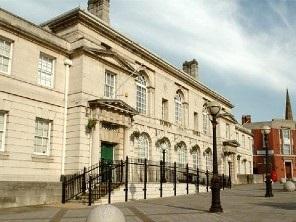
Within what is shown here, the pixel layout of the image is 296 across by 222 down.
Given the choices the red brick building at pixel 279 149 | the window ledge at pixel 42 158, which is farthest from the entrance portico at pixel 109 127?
the red brick building at pixel 279 149

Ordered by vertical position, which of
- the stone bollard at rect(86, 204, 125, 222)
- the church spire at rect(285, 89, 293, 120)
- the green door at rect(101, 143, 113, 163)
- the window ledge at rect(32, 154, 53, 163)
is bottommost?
the stone bollard at rect(86, 204, 125, 222)

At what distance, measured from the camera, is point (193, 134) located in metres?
31.0

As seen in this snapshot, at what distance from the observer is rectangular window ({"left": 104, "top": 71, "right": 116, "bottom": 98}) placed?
21.0 meters

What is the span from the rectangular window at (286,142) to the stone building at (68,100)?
38828 millimetres

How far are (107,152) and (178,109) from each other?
1095 centimetres

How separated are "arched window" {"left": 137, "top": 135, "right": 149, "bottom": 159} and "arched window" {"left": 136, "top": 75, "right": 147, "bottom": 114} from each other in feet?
5.96

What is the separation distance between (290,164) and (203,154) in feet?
107

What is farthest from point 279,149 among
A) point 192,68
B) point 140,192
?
point 140,192

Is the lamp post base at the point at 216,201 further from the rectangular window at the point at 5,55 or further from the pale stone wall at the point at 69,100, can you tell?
the rectangular window at the point at 5,55

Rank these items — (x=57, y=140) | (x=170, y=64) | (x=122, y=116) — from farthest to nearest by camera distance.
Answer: (x=170, y=64) < (x=122, y=116) < (x=57, y=140)

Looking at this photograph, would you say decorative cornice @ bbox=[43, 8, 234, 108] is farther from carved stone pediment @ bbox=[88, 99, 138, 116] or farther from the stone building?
carved stone pediment @ bbox=[88, 99, 138, 116]

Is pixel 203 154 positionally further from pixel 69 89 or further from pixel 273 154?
pixel 273 154

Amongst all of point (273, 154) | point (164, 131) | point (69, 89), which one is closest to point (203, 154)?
point (164, 131)

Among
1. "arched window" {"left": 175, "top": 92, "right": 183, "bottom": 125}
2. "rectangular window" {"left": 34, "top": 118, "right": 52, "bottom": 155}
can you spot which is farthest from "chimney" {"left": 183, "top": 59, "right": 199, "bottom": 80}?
"rectangular window" {"left": 34, "top": 118, "right": 52, "bottom": 155}
